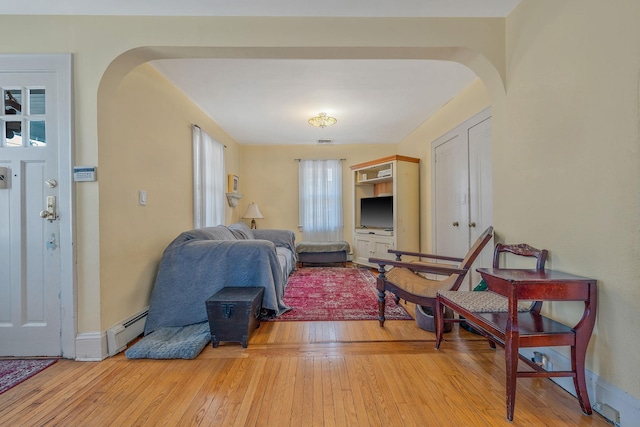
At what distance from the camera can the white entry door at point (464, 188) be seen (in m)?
2.67

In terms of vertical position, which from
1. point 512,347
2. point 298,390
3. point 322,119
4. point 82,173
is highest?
point 322,119

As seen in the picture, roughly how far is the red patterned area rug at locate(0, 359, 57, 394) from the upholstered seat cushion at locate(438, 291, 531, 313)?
2.71m

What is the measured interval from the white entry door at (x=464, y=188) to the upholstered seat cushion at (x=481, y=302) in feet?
3.03

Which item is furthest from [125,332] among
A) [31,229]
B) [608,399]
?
[608,399]

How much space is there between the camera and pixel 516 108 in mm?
1860

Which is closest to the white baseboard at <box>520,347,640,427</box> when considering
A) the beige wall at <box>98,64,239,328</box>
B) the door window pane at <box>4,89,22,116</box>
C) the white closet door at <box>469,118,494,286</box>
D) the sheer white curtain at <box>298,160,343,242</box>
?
the white closet door at <box>469,118,494,286</box>

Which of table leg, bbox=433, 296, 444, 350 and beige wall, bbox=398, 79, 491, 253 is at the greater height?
beige wall, bbox=398, 79, 491, 253

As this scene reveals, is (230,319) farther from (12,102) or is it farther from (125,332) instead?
(12,102)

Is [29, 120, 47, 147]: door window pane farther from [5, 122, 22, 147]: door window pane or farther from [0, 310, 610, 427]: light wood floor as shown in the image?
[0, 310, 610, 427]: light wood floor

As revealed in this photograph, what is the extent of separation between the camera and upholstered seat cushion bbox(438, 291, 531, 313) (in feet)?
5.23

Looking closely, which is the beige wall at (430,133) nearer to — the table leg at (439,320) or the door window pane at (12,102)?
the table leg at (439,320)

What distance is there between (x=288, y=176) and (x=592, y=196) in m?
4.68

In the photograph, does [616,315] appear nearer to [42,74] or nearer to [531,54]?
[531,54]

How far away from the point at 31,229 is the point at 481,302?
120 inches
